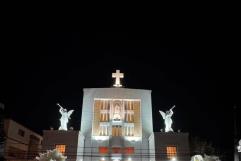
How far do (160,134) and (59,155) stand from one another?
1452 centimetres

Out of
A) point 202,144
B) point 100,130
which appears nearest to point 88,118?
point 100,130

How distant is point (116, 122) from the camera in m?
40.6

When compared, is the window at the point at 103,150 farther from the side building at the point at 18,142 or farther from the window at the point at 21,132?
the window at the point at 21,132

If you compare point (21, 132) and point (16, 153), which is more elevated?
point (21, 132)

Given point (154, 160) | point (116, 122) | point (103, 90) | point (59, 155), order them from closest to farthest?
point (59, 155) → point (154, 160) → point (116, 122) → point (103, 90)

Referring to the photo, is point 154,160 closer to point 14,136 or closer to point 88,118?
point 88,118

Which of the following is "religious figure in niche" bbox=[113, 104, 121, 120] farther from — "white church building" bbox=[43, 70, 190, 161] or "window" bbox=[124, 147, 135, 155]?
"window" bbox=[124, 147, 135, 155]

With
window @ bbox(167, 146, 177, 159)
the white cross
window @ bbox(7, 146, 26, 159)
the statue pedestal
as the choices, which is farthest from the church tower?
window @ bbox(7, 146, 26, 159)

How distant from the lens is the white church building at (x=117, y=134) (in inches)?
1500

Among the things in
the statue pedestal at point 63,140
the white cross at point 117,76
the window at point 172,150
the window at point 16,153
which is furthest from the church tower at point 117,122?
the window at point 16,153

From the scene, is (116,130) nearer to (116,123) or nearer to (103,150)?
(116,123)

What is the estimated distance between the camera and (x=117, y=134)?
40562 mm

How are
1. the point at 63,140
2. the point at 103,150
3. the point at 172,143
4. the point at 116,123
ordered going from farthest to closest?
the point at 116,123 < the point at 103,150 < the point at 172,143 < the point at 63,140

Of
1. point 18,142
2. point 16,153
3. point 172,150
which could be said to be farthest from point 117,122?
point 16,153
